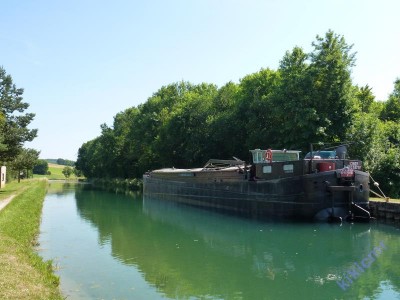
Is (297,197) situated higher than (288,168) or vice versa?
(288,168)

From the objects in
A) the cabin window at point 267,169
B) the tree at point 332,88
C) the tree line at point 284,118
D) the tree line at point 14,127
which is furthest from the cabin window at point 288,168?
the tree line at point 14,127

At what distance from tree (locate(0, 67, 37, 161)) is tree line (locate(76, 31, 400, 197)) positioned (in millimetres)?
24277

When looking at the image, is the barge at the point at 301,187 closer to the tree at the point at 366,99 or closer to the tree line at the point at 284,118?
the tree line at the point at 284,118

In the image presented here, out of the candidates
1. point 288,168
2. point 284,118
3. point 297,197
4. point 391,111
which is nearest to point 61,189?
point 284,118

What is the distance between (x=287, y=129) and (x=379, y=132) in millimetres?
8683

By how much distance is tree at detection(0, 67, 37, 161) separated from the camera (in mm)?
38094

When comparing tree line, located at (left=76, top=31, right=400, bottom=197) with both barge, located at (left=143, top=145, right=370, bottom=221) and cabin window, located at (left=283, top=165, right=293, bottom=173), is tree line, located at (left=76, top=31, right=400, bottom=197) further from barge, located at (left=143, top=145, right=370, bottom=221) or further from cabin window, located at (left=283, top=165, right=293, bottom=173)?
cabin window, located at (left=283, top=165, right=293, bottom=173)

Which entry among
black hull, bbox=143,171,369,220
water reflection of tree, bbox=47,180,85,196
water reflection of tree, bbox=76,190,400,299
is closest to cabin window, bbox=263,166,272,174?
black hull, bbox=143,171,369,220

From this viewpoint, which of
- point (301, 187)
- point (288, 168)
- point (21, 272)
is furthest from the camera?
point (288, 168)

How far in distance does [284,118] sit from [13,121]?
2852cm

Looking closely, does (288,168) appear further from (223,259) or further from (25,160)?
(25,160)

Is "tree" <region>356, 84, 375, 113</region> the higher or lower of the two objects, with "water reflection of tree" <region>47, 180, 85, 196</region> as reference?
higher

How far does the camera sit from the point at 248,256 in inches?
703

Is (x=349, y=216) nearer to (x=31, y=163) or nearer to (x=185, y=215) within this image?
(x=185, y=215)
